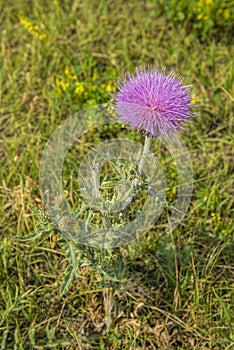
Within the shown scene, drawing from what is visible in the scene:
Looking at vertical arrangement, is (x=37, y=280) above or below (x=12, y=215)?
below

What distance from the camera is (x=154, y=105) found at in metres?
1.48

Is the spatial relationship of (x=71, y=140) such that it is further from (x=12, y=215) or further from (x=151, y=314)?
(x=151, y=314)

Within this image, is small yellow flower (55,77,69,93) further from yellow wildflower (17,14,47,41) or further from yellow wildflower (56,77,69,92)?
yellow wildflower (17,14,47,41)

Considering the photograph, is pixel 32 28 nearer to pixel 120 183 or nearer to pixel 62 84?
pixel 62 84

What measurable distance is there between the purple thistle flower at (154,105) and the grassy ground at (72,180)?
24.5 inches

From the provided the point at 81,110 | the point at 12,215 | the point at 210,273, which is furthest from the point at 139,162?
the point at 81,110

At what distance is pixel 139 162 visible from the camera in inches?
62.9

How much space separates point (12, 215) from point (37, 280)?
36 centimetres

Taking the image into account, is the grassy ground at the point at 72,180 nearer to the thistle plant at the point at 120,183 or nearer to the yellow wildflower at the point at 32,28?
the yellow wildflower at the point at 32,28

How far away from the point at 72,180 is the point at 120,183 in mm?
723

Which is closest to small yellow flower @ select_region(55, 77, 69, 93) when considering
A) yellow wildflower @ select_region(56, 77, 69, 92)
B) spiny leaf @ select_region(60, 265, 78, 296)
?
yellow wildflower @ select_region(56, 77, 69, 92)

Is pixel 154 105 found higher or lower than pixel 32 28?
lower

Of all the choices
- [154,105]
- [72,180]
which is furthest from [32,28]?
[154,105]

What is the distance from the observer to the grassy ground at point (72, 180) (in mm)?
1899
